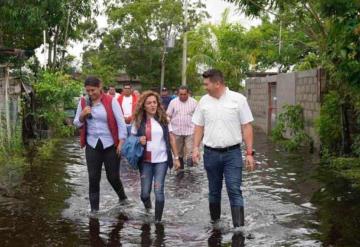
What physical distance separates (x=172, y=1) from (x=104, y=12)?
5.73 m

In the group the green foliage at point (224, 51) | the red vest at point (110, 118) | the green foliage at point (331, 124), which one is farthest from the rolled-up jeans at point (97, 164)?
the green foliage at point (224, 51)

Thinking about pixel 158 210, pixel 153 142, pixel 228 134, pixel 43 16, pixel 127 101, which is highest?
pixel 43 16

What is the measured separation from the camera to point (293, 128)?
1616 cm

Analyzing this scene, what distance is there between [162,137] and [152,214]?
1037 mm

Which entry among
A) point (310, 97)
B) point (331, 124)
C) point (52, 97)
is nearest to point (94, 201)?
point (331, 124)

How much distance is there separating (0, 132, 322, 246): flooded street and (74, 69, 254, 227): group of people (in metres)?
0.31

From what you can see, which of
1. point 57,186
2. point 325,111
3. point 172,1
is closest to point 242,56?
point 172,1

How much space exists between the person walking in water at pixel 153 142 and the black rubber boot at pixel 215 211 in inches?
23.1

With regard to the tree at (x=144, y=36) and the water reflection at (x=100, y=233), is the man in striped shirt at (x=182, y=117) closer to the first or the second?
the water reflection at (x=100, y=233)

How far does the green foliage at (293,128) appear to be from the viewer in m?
15.5

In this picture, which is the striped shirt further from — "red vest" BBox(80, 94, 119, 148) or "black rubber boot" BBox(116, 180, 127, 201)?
"red vest" BBox(80, 94, 119, 148)

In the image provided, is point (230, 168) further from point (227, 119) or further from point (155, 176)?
point (155, 176)

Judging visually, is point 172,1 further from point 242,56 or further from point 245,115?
point 245,115

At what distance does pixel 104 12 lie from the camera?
45.7 meters
